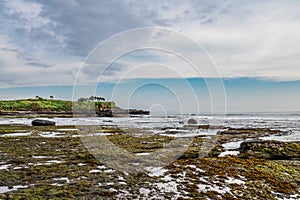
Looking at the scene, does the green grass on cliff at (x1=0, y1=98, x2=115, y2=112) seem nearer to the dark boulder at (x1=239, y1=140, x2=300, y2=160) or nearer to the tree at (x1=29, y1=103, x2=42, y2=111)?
the tree at (x1=29, y1=103, x2=42, y2=111)

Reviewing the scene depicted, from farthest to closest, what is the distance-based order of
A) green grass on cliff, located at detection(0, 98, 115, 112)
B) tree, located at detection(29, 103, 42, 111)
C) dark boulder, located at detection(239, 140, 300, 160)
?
1. tree, located at detection(29, 103, 42, 111)
2. green grass on cliff, located at detection(0, 98, 115, 112)
3. dark boulder, located at detection(239, 140, 300, 160)

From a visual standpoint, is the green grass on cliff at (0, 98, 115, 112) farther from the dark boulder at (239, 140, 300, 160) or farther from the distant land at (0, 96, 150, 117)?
the dark boulder at (239, 140, 300, 160)

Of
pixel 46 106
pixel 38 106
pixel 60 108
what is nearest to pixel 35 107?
pixel 38 106

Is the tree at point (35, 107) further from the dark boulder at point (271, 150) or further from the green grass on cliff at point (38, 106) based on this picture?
the dark boulder at point (271, 150)

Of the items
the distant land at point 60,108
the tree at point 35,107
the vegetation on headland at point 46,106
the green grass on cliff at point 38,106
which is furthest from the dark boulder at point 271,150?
the tree at point 35,107

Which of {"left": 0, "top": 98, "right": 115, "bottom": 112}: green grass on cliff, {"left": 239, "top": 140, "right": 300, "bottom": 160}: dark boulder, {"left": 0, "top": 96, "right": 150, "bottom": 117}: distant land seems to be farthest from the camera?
{"left": 0, "top": 98, "right": 115, "bottom": 112}: green grass on cliff

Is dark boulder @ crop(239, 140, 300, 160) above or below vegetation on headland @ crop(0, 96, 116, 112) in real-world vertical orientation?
below

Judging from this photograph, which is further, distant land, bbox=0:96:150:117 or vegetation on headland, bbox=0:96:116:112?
vegetation on headland, bbox=0:96:116:112

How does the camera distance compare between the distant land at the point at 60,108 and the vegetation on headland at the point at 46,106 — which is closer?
the distant land at the point at 60,108

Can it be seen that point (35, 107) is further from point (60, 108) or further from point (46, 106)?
point (60, 108)

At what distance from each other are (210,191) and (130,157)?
22.8 feet

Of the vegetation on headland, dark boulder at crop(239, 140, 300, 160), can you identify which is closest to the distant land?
the vegetation on headland

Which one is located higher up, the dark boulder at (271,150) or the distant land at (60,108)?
the distant land at (60,108)

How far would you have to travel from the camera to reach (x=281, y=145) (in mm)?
19938
